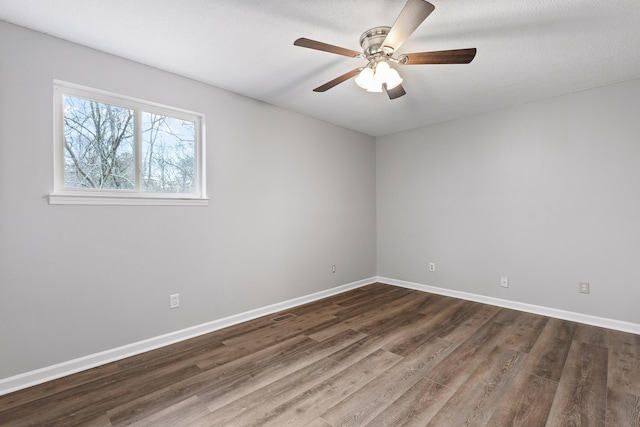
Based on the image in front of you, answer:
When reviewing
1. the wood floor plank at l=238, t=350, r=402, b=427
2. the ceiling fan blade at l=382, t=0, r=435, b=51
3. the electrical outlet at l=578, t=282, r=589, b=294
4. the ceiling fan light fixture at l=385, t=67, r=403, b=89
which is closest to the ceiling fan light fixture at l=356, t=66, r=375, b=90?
the ceiling fan light fixture at l=385, t=67, r=403, b=89

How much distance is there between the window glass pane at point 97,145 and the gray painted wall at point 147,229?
141mm

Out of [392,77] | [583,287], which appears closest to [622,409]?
[583,287]

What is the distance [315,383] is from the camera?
1957 millimetres

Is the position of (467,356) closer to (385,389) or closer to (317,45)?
(385,389)

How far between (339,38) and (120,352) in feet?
9.71

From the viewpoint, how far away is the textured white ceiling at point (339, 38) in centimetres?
176

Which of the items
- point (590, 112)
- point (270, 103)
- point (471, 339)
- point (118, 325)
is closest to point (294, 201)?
point (270, 103)

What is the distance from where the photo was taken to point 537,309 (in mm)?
3258

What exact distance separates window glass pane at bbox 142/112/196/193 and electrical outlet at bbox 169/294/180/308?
963mm

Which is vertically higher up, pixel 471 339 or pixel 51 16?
pixel 51 16

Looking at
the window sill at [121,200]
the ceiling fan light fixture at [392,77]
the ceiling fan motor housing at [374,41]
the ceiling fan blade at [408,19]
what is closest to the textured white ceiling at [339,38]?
the ceiling fan motor housing at [374,41]

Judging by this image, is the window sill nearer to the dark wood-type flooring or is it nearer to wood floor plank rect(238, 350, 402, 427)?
the dark wood-type flooring

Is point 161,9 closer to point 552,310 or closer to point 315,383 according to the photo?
point 315,383

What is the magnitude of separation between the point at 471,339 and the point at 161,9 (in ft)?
11.5
